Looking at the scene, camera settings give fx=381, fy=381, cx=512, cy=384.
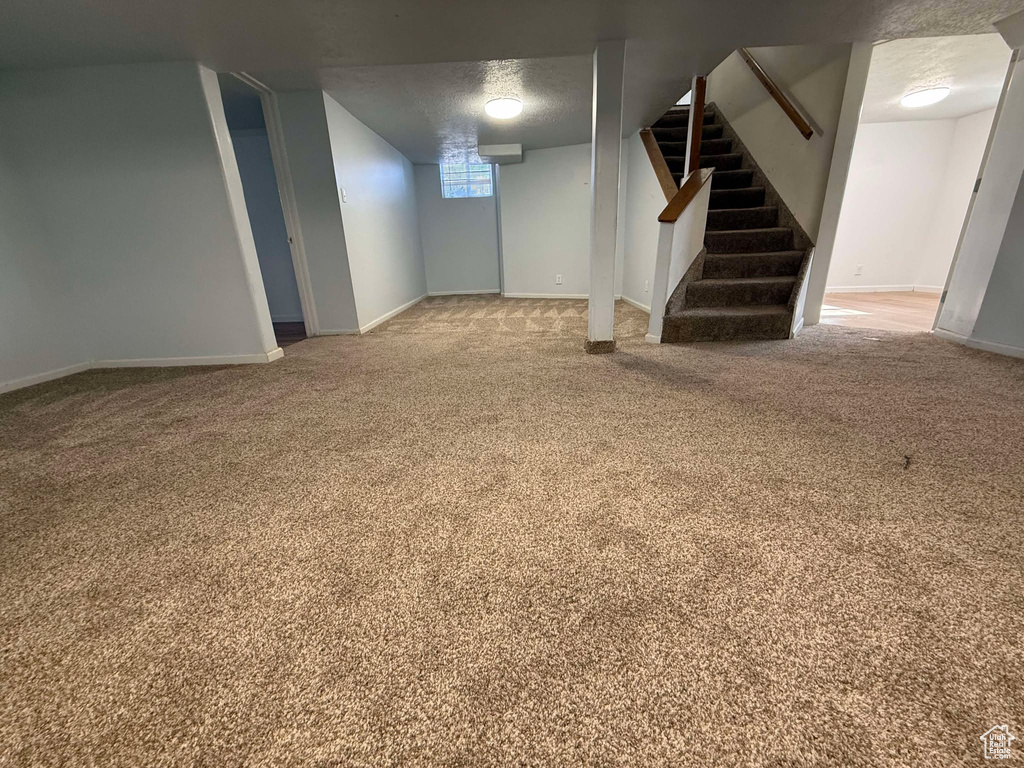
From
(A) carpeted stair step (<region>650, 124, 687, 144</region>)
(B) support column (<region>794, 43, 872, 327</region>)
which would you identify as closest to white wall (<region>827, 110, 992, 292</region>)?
(A) carpeted stair step (<region>650, 124, 687, 144</region>)

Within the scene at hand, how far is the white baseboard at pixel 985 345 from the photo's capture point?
7.82ft

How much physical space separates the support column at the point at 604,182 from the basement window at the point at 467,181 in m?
3.95

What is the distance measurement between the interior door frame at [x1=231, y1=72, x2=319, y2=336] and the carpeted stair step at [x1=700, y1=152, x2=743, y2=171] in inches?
159

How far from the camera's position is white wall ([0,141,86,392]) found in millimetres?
2473

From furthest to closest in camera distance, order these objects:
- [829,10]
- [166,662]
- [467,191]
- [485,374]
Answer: [467,191] → [485,374] → [829,10] → [166,662]

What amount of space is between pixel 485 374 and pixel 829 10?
2.78 metres

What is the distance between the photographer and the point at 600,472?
1.29 meters

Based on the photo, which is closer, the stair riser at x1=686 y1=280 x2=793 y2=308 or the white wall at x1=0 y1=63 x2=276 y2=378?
the white wall at x1=0 y1=63 x2=276 y2=378

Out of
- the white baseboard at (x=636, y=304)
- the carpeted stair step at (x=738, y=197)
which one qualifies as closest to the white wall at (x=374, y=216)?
the white baseboard at (x=636, y=304)

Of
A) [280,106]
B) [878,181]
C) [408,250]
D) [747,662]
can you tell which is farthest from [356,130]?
[878,181]

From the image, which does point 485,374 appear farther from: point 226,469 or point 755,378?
point 755,378

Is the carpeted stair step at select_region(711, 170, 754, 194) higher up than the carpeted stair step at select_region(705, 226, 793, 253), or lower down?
higher up

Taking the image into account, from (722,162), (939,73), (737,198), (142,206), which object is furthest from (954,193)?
(142,206)

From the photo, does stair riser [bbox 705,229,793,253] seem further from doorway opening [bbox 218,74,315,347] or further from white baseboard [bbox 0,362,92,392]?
white baseboard [bbox 0,362,92,392]
